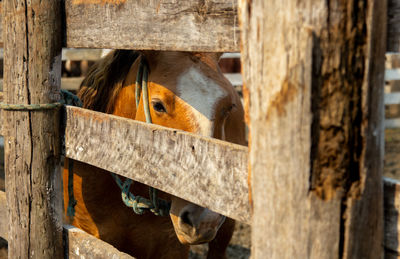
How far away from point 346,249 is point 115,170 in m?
0.92

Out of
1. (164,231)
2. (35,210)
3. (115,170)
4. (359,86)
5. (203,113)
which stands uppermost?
(359,86)

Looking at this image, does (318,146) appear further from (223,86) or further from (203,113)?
(223,86)

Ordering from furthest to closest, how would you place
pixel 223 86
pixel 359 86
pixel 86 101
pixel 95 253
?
pixel 86 101 < pixel 223 86 < pixel 95 253 < pixel 359 86

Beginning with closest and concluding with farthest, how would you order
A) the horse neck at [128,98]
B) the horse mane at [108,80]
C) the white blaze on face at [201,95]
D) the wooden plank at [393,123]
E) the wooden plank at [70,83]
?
the white blaze on face at [201,95] → the horse neck at [128,98] → the horse mane at [108,80] → the wooden plank at [70,83] → the wooden plank at [393,123]

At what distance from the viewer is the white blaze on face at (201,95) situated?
191cm

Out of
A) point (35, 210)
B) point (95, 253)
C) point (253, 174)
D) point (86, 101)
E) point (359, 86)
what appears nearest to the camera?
point (359, 86)

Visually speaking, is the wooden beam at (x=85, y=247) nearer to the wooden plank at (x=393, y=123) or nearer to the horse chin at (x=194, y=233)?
the horse chin at (x=194, y=233)

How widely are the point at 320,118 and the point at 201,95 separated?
1104 millimetres

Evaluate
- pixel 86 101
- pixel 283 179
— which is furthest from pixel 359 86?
pixel 86 101

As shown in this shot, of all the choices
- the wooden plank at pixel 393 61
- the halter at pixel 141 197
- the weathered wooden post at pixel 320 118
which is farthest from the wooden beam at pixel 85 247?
the wooden plank at pixel 393 61

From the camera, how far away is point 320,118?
93 centimetres

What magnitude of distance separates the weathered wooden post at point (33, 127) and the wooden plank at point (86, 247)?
0.14 feet

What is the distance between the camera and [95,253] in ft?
5.78

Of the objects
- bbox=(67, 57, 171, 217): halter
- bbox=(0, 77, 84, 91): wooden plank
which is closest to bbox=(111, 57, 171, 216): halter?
bbox=(67, 57, 171, 217): halter
